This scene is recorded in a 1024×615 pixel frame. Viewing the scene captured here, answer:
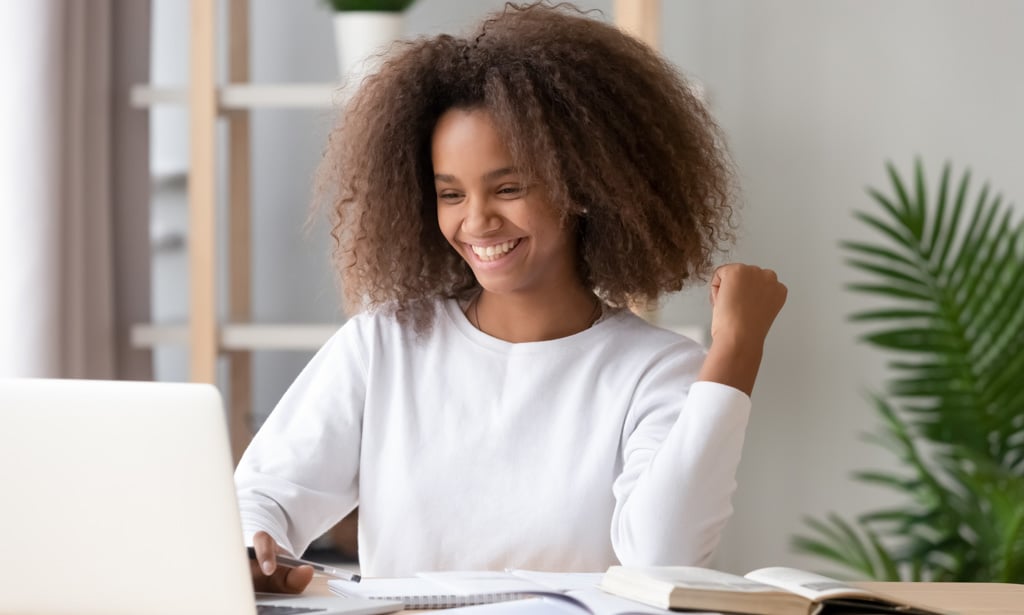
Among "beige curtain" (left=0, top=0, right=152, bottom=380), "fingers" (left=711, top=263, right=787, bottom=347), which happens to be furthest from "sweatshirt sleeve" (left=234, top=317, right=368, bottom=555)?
"beige curtain" (left=0, top=0, right=152, bottom=380)

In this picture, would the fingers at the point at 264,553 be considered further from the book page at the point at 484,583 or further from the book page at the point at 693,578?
the book page at the point at 693,578

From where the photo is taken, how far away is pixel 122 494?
3.14ft

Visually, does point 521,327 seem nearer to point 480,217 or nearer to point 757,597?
point 480,217

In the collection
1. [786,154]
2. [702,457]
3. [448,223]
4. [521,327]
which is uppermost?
[786,154]

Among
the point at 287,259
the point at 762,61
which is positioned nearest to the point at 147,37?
the point at 287,259

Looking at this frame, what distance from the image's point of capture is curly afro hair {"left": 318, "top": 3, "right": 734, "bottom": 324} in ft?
4.68

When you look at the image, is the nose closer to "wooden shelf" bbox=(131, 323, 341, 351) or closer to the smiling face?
the smiling face

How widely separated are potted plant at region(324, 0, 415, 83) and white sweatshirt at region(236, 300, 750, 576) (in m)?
1.08

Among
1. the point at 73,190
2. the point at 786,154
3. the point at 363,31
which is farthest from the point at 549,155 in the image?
the point at 786,154

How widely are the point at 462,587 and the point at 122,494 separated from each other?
1.14ft

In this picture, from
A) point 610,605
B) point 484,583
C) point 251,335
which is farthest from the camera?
point 251,335

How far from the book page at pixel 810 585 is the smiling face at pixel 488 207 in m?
0.46

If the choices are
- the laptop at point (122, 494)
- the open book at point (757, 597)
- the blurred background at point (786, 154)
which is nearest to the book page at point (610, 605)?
the open book at point (757, 597)

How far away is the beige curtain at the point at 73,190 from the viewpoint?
7.46 ft
